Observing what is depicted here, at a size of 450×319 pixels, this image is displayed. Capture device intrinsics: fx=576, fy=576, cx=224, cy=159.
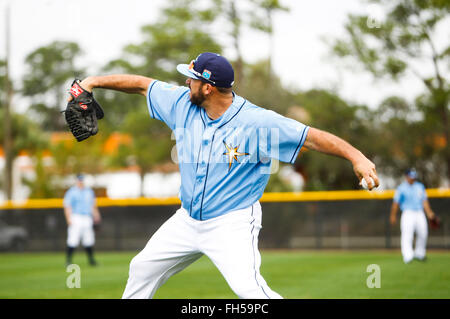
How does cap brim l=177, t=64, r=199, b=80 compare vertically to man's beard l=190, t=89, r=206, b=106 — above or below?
above

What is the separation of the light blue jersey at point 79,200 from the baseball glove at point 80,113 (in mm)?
9572

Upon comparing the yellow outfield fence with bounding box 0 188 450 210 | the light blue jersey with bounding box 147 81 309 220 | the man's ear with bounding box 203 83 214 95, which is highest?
the man's ear with bounding box 203 83 214 95

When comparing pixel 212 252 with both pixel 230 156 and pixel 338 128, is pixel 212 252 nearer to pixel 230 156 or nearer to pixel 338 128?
pixel 230 156

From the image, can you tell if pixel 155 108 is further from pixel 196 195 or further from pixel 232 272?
pixel 232 272

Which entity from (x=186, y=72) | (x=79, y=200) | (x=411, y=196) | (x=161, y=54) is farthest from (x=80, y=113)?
(x=161, y=54)

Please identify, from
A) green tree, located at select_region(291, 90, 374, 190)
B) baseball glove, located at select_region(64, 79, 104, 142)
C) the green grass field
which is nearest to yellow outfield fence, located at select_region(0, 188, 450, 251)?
the green grass field

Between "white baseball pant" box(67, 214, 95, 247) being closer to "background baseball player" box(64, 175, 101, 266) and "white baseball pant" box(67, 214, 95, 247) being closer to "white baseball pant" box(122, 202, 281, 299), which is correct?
"background baseball player" box(64, 175, 101, 266)

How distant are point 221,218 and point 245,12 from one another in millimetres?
22103

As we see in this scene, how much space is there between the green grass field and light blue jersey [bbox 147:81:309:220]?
3954 mm

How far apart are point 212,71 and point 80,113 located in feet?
3.61

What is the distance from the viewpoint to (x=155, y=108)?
463cm

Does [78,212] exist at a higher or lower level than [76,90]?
lower

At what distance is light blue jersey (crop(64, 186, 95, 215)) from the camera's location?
13719mm

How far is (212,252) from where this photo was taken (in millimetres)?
4137
